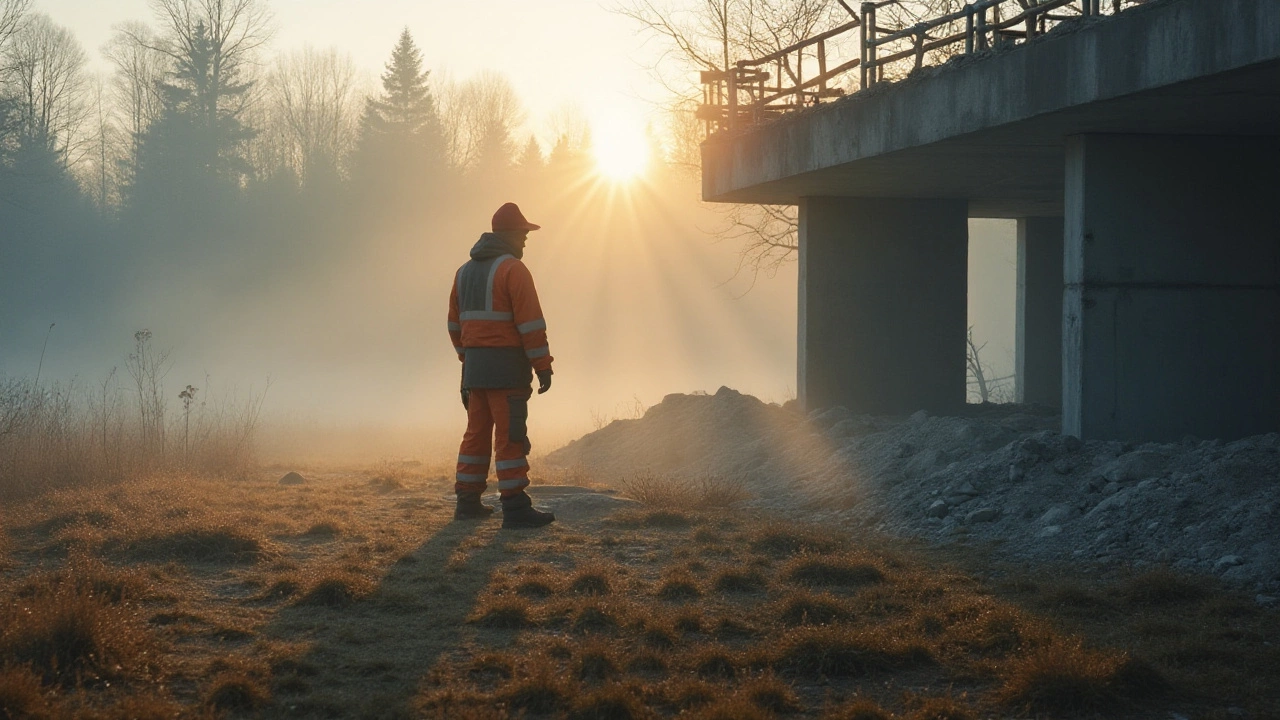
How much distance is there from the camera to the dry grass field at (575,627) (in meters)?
4.40

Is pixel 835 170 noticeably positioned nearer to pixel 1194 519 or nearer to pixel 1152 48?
pixel 1152 48

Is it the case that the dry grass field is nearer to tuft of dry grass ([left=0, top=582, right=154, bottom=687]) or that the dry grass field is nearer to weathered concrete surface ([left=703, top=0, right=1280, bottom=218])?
tuft of dry grass ([left=0, top=582, right=154, bottom=687])

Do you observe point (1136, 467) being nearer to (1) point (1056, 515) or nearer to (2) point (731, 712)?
(1) point (1056, 515)

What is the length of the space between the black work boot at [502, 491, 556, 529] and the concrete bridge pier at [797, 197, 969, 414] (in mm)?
7856

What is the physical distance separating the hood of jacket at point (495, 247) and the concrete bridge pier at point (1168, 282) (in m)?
5.08

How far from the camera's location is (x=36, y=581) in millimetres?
5988

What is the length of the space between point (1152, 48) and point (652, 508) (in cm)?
497

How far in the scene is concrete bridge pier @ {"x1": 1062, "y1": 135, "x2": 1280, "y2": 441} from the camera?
34.3 ft

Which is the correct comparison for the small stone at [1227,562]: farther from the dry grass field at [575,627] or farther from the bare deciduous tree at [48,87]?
the bare deciduous tree at [48,87]

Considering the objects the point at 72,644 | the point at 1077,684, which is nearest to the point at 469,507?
the point at 72,644

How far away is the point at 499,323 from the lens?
329 inches

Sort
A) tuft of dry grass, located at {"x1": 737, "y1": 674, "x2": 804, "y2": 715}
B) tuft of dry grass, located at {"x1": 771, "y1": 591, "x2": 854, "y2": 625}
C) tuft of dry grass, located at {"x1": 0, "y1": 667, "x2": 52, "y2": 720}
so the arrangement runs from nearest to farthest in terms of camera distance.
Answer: tuft of dry grass, located at {"x1": 0, "y1": 667, "x2": 52, "y2": 720}, tuft of dry grass, located at {"x1": 737, "y1": 674, "x2": 804, "y2": 715}, tuft of dry grass, located at {"x1": 771, "y1": 591, "x2": 854, "y2": 625}

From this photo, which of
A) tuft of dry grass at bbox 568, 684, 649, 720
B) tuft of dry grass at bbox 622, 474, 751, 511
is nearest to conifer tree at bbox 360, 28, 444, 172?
tuft of dry grass at bbox 622, 474, 751, 511

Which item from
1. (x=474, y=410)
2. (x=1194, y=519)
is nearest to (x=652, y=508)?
(x=474, y=410)
